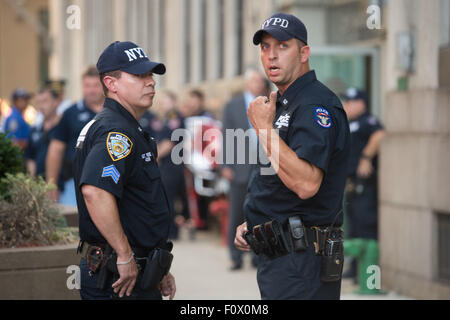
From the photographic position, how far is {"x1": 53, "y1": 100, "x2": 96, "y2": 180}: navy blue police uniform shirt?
7609 millimetres

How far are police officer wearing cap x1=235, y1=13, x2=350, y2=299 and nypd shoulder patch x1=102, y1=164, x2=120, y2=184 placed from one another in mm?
742

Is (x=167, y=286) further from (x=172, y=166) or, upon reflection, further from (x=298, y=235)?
(x=172, y=166)

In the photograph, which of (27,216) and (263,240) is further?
(27,216)

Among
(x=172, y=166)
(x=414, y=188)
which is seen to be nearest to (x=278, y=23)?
(x=414, y=188)

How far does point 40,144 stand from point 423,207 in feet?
15.5

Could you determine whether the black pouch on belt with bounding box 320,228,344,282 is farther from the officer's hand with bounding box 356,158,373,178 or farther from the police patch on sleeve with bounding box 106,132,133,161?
the officer's hand with bounding box 356,158,373,178

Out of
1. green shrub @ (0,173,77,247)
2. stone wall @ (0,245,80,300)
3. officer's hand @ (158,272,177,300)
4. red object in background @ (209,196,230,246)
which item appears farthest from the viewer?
red object in background @ (209,196,230,246)

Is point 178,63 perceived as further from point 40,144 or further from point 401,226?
point 401,226

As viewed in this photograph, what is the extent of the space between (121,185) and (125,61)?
27.1 inches

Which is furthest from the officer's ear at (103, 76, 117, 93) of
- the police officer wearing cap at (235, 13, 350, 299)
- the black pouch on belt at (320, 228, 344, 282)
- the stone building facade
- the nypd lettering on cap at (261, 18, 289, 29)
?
the stone building facade

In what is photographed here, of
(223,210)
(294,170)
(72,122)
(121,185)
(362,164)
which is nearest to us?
(294,170)

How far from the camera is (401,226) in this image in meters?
8.24

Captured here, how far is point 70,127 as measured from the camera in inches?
303

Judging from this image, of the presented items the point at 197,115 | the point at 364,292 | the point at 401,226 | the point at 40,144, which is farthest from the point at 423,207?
the point at 197,115
